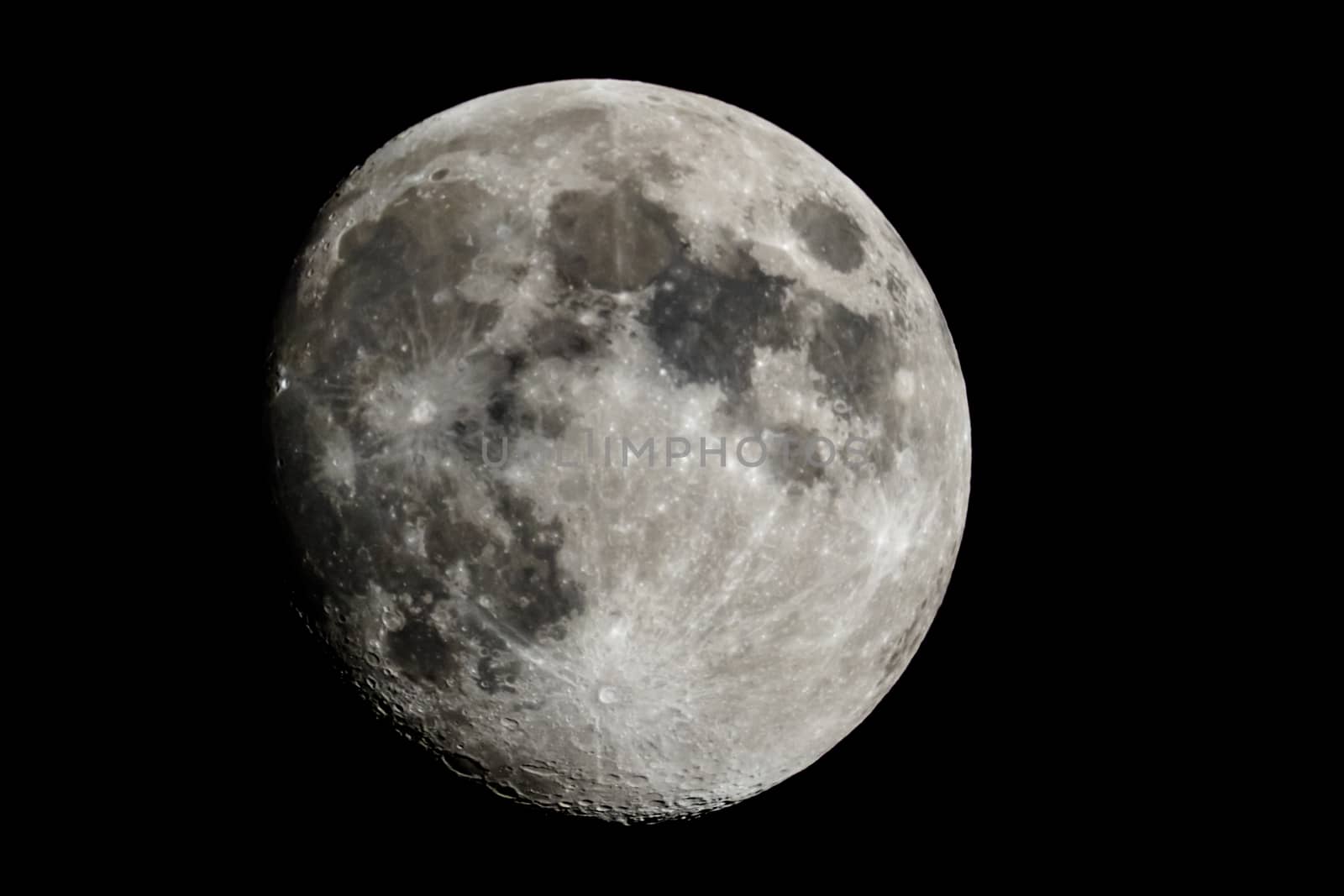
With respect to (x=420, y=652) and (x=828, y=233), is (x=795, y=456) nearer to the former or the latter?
(x=828, y=233)

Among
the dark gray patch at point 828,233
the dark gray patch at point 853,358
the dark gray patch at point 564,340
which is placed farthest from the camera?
the dark gray patch at point 828,233

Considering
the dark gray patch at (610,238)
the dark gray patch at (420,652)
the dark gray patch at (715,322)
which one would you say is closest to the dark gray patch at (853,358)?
the dark gray patch at (715,322)

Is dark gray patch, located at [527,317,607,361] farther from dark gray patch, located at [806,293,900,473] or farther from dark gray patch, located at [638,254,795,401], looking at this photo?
dark gray patch, located at [806,293,900,473]

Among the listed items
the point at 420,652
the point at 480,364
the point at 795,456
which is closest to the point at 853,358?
the point at 795,456

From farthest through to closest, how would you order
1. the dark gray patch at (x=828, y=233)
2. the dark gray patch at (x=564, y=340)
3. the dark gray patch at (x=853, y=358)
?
the dark gray patch at (x=828, y=233)
the dark gray patch at (x=853, y=358)
the dark gray patch at (x=564, y=340)

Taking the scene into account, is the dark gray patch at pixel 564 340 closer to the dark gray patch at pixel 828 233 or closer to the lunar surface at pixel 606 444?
the lunar surface at pixel 606 444

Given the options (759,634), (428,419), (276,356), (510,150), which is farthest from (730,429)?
(276,356)

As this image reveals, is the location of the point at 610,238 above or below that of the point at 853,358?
above
